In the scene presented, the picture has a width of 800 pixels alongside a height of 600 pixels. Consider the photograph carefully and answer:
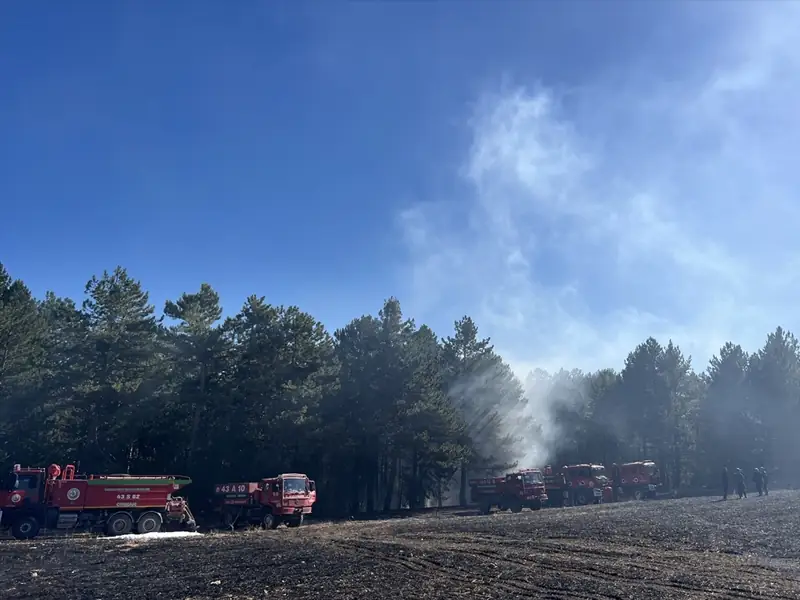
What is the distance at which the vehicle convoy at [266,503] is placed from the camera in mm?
34188

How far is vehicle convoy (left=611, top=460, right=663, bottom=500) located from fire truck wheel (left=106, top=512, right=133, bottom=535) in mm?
41812

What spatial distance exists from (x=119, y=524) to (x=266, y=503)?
23.3 feet

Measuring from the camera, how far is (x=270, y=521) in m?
34.0

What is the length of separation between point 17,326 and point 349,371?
833 inches

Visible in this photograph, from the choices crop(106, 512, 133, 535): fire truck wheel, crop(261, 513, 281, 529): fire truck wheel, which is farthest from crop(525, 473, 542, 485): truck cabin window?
crop(106, 512, 133, 535): fire truck wheel

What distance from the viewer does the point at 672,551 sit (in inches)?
767

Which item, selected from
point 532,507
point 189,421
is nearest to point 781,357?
point 532,507

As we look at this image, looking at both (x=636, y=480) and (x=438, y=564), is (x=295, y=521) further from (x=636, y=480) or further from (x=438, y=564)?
(x=636, y=480)

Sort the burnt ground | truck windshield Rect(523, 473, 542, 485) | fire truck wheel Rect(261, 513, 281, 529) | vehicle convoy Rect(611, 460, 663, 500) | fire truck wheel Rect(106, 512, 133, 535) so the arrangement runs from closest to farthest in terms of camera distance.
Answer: the burnt ground
fire truck wheel Rect(106, 512, 133, 535)
fire truck wheel Rect(261, 513, 281, 529)
truck windshield Rect(523, 473, 542, 485)
vehicle convoy Rect(611, 460, 663, 500)

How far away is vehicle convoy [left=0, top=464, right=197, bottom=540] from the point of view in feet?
96.1

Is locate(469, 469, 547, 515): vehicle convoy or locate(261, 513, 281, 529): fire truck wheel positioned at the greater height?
locate(469, 469, 547, 515): vehicle convoy

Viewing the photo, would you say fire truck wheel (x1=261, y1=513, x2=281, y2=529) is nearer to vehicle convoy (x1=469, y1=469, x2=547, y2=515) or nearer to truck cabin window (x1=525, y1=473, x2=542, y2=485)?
vehicle convoy (x1=469, y1=469, x2=547, y2=515)

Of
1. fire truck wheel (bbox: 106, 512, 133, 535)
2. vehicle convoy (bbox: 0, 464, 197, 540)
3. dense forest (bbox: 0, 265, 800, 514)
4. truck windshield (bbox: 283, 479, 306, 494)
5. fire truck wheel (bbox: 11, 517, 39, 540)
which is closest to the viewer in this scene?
fire truck wheel (bbox: 11, 517, 39, 540)

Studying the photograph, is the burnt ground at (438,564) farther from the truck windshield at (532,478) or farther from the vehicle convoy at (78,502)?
the truck windshield at (532,478)
